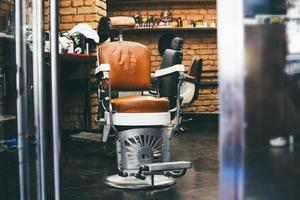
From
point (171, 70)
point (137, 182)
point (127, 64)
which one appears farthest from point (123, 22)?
point (137, 182)

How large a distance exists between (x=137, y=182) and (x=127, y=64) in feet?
3.04

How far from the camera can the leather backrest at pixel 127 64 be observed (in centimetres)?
319

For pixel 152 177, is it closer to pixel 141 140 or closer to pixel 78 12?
pixel 141 140

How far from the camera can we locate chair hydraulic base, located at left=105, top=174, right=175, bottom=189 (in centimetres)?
266

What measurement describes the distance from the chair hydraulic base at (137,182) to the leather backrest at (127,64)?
2.30 feet

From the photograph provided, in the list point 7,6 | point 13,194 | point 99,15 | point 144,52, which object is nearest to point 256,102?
point 13,194

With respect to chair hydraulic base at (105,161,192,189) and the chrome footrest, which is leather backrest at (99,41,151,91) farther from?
the chrome footrest

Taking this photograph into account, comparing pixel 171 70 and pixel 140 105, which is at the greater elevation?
pixel 171 70

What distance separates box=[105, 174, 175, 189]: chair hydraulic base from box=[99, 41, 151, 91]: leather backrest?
701 millimetres

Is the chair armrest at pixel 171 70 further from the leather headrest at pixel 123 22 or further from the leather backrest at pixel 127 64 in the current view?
the leather headrest at pixel 123 22

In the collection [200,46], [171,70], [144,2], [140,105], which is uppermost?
[144,2]

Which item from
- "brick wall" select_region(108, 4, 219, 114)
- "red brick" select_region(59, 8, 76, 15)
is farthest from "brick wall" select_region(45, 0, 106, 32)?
"brick wall" select_region(108, 4, 219, 114)

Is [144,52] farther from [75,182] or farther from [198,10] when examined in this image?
[198,10]

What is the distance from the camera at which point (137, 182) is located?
2.75 metres
